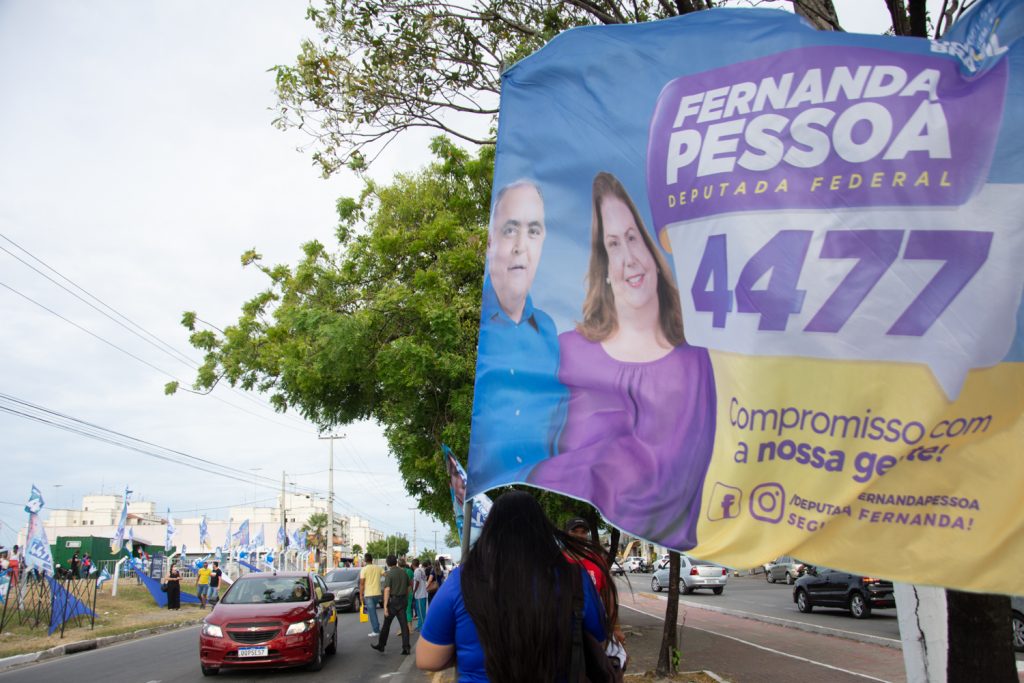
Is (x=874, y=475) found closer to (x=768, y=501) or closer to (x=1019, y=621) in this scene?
(x=768, y=501)

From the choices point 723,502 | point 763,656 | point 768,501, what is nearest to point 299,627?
point 763,656

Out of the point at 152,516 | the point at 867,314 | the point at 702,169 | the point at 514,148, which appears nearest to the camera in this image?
the point at 867,314

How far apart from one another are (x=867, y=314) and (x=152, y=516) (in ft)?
462

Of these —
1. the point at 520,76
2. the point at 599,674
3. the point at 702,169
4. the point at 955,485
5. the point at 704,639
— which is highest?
the point at 520,76

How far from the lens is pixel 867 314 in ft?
8.69

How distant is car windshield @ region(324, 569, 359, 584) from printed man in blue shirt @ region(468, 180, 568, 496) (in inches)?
1048

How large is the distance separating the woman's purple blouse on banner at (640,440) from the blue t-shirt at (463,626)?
341 millimetres

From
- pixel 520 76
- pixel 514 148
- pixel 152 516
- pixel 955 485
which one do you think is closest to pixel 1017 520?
pixel 955 485

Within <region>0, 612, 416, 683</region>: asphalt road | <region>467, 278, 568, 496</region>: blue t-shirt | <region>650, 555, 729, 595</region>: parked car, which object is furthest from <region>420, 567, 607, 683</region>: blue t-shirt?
<region>650, 555, 729, 595</region>: parked car

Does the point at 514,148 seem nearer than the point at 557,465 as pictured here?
No

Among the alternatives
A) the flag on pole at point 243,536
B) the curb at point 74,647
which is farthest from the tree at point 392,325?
the flag on pole at point 243,536

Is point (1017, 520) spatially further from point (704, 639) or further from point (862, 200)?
point (704, 639)

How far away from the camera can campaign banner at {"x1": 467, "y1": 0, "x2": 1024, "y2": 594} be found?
251 centimetres

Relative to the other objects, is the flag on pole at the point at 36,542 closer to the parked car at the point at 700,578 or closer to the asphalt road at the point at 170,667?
the asphalt road at the point at 170,667
